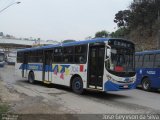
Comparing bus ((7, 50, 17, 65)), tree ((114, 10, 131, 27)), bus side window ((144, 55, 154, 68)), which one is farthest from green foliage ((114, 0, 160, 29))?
bus ((7, 50, 17, 65))

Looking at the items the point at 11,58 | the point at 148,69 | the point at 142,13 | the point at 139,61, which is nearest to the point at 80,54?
the point at 148,69

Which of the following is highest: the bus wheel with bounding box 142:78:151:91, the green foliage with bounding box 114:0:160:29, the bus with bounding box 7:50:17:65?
the green foliage with bounding box 114:0:160:29

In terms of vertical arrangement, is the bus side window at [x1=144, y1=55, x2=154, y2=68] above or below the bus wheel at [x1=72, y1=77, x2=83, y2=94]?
above

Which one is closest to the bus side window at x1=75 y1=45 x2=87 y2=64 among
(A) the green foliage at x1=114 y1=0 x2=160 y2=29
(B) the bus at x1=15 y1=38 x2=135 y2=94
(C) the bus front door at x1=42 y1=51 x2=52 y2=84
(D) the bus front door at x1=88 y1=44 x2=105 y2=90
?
(B) the bus at x1=15 y1=38 x2=135 y2=94

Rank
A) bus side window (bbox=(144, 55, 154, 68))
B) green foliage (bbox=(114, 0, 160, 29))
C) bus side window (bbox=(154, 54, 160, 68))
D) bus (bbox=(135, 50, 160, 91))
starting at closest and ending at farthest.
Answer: bus side window (bbox=(154, 54, 160, 68)), bus (bbox=(135, 50, 160, 91)), bus side window (bbox=(144, 55, 154, 68)), green foliage (bbox=(114, 0, 160, 29))

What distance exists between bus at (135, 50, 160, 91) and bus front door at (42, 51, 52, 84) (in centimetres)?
630

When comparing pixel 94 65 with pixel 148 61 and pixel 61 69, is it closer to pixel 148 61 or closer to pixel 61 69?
pixel 61 69

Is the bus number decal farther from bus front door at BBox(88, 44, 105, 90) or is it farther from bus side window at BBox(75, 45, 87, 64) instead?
bus front door at BBox(88, 44, 105, 90)

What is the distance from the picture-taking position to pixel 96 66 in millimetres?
15867

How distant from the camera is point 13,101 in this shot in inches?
524

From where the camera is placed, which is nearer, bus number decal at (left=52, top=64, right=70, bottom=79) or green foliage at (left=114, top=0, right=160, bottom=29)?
bus number decal at (left=52, top=64, right=70, bottom=79)

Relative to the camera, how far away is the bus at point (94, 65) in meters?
15.2

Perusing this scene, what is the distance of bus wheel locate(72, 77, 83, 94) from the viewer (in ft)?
55.7

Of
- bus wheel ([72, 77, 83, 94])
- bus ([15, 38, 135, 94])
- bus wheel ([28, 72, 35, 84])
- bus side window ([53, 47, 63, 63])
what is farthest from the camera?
bus wheel ([28, 72, 35, 84])
